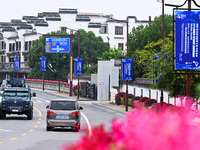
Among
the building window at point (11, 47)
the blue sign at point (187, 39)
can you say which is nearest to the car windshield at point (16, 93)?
the blue sign at point (187, 39)

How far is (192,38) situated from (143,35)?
4889cm

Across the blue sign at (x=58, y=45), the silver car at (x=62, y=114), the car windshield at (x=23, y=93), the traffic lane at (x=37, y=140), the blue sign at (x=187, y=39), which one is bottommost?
the traffic lane at (x=37, y=140)

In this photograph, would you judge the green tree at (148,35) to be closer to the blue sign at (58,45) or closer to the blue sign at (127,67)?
the blue sign at (58,45)

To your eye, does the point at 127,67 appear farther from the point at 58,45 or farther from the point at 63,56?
the point at 63,56

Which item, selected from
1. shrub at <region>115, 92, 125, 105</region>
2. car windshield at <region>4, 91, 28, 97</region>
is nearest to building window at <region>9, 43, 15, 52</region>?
shrub at <region>115, 92, 125, 105</region>

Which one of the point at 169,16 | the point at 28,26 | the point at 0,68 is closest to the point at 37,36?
the point at 28,26

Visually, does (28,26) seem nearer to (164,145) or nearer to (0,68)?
(0,68)

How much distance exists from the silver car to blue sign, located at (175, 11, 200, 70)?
244 inches

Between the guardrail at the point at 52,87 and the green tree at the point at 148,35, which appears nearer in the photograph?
the green tree at the point at 148,35

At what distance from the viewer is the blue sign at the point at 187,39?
25.2 metres

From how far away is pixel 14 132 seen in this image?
28.5m

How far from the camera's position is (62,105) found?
29406 mm

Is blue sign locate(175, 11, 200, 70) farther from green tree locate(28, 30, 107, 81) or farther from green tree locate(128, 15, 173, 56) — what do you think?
green tree locate(28, 30, 107, 81)

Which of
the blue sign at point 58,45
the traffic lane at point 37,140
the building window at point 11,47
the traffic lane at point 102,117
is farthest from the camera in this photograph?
the building window at point 11,47
